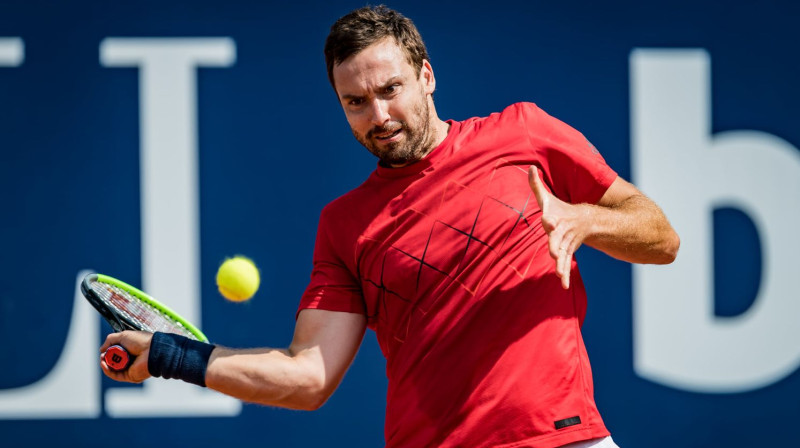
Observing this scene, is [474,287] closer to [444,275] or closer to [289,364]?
[444,275]

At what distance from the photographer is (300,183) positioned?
15.0ft

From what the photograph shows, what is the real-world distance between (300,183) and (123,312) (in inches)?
76.5

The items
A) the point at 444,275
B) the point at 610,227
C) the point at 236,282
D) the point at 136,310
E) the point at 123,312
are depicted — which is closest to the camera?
the point at 610,227

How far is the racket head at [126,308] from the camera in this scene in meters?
2.63

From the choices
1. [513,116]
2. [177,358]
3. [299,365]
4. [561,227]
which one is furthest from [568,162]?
[177,358]

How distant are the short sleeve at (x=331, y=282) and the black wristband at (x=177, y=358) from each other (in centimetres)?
33

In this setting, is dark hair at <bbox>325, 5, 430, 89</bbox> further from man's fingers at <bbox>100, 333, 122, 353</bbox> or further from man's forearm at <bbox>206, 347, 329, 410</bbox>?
man's fingers at <bbox>100, 333, 122, 353</bbox>

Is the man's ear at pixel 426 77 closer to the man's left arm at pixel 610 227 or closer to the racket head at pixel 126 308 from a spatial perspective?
the man's left arm at pixel 610 227

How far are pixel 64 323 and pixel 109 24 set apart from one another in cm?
146

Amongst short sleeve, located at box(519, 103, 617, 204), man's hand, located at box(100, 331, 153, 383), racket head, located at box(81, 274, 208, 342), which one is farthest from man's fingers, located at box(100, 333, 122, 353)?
short sleeve, located at box(519, 103, 617, 204)

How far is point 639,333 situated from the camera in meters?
4.52

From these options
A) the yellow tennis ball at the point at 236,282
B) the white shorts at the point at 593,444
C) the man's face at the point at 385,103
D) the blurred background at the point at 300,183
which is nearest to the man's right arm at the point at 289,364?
the man's face at the point at 385,103

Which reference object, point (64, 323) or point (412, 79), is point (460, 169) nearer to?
point (412, 79)

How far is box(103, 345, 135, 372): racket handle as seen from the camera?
92.2 inches
